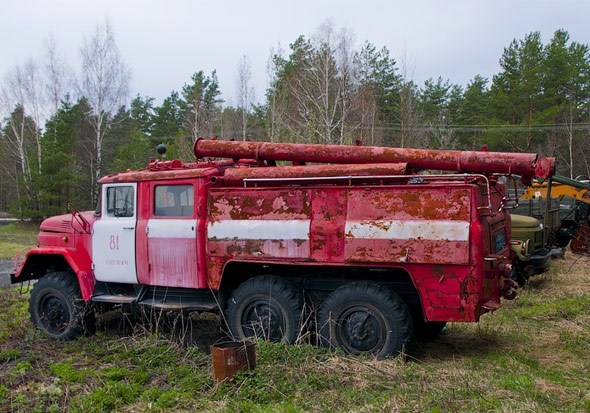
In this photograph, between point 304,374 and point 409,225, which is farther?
point 409,225

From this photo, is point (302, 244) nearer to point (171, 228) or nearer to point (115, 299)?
point (171, 228)

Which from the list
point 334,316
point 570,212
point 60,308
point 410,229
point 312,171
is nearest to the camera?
point 410,229

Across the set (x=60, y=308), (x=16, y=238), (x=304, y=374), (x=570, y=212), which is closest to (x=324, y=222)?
(x=304, y=374)

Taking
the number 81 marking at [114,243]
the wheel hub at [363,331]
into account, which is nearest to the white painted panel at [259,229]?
the wheel hub at [363,331]

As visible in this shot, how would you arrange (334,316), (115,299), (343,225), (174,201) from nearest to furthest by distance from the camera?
A: (343,225)
(334,316)
(174,201)
(115,299)

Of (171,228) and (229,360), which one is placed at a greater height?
(171,228)

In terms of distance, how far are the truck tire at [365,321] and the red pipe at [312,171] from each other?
130cm

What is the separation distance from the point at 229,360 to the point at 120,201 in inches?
134

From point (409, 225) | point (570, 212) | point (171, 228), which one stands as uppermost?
point (570, 212)

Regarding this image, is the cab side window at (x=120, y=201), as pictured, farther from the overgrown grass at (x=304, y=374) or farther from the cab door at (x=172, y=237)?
the overgrown grass at (x=304, y=374)

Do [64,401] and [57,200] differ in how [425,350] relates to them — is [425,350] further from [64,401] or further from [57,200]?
[57,200]

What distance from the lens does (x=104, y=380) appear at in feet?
19.0

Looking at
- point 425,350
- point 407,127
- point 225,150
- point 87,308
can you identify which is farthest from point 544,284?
point 407,127

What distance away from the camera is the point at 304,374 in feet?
18.4
